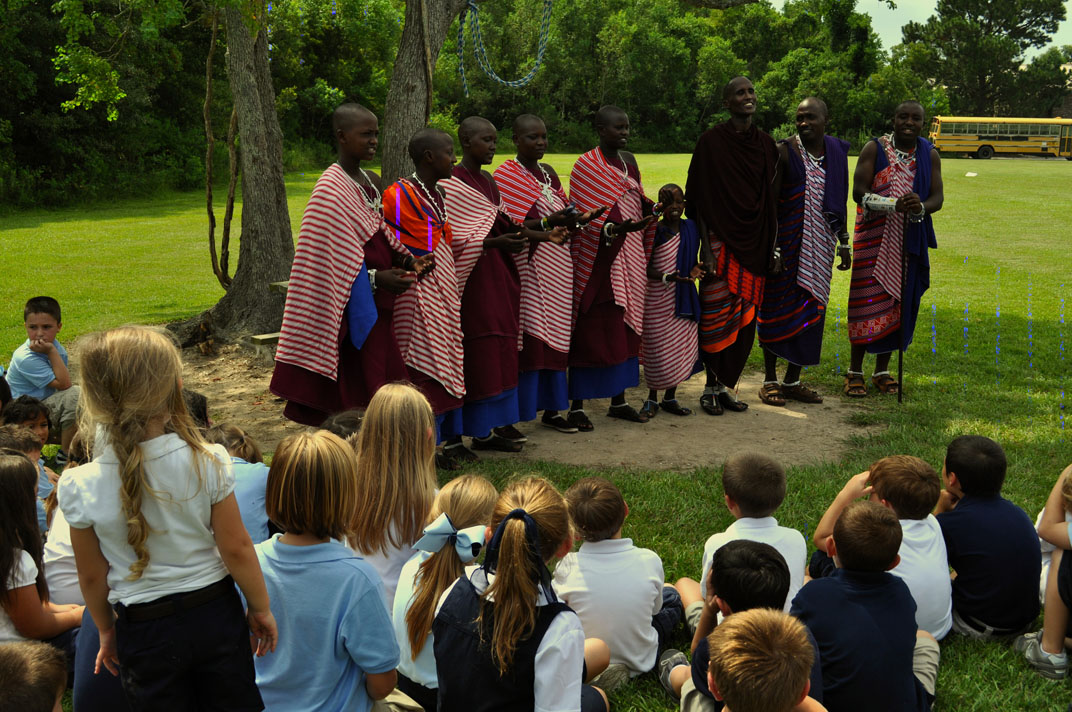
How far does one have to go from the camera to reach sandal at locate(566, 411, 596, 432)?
6.46 metres

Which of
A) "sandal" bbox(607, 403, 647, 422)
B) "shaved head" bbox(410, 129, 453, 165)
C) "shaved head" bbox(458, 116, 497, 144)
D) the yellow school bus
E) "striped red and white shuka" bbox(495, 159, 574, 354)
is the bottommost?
"sandal" bbox(607, 403, 647, 422)

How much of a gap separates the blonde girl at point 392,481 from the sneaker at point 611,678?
30.3 inches

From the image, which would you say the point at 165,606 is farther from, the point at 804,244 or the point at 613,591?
the point at 804,244

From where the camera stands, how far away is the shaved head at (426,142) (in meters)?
5.34

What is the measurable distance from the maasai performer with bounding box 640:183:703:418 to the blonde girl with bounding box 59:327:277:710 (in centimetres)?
445

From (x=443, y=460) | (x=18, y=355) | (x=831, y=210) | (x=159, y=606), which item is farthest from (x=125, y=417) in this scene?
(x=831, y=210)

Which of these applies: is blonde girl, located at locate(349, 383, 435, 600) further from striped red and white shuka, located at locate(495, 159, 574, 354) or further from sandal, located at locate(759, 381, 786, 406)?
sandal, located at locate(759, 381, 786, 406)

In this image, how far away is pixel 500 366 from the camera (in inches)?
226

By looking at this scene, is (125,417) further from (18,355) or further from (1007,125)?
(1007,125)

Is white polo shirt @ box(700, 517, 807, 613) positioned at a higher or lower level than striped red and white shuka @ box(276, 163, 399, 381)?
lower

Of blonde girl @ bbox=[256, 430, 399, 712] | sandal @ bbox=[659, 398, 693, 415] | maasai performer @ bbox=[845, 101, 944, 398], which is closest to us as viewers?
blonde girl @ bbox=[256, 430, 399, 712]

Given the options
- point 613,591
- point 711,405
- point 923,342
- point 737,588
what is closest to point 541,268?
point 711,405

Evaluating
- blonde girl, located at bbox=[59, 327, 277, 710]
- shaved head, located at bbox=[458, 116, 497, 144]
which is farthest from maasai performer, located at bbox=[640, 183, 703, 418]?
blonde girl, located at bbox=[59, 327, 277, 710]

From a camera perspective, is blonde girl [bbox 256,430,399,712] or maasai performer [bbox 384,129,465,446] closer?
blonde girl [bbox 256,430,399,712]
